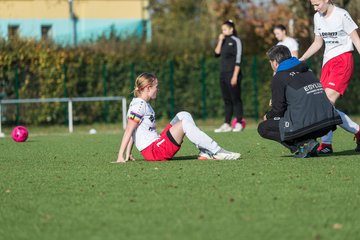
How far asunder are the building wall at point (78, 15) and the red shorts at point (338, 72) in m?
26.8

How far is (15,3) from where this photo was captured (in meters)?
40.2

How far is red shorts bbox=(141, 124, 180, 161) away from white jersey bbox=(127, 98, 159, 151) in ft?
0.24

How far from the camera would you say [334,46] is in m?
12.4

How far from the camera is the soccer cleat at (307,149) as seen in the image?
11031 mm

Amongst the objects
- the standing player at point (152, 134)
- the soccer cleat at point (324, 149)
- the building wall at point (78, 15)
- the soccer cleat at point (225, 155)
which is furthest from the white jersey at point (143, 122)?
the building wall at point (78, 15)

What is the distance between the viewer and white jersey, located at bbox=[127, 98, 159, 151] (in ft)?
36.2

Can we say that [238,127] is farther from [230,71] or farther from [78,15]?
[78,15]

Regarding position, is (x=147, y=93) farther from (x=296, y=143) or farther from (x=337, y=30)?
(x=337, y=30)

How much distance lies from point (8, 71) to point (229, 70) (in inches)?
373

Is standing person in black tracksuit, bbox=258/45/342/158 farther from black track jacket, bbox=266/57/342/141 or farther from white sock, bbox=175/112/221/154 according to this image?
white sock, bbox=175/112/221/154

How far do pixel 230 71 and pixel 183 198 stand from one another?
1156 cm

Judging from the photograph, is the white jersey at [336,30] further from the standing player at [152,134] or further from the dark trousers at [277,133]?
the standing player at [152,134]

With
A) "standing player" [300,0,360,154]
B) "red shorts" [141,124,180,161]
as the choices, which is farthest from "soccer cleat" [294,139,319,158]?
"red shorts" [141,124,180,161]

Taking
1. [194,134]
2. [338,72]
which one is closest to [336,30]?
[338,72]
